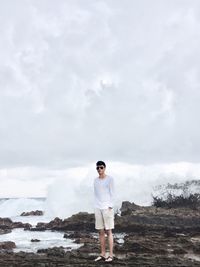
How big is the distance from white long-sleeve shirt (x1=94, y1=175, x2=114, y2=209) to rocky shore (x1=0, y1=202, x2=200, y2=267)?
4.18 feet

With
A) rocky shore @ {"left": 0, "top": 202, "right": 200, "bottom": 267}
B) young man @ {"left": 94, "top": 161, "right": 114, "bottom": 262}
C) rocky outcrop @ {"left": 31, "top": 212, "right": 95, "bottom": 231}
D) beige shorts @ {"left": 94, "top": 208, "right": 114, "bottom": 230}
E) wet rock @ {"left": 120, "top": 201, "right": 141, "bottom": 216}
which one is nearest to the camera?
young man @ {"left": 94, "top": 161, "right": 114, "bottom": 262}

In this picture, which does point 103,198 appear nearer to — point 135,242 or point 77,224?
point 135,242

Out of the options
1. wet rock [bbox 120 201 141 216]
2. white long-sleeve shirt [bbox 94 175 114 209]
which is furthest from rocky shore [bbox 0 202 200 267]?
white long-sleeve shirt [bbox 94 175 114 209]

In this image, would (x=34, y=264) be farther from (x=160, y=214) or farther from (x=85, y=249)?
(x=160, y=214)

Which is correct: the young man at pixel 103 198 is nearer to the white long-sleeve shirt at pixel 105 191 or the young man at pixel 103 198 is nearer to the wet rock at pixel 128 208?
the white long-sleeve shirt at pixel 105 191

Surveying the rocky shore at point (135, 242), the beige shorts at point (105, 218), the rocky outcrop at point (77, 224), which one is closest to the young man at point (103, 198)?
Answer: the beige shorts at point (105, 218)

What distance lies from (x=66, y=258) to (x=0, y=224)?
20.1 meters

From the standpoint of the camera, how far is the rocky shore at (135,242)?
39.5 feet

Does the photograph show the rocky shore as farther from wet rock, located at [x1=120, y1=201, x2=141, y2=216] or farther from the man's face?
the man's face

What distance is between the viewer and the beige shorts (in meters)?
11.3

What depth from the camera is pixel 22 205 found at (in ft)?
207

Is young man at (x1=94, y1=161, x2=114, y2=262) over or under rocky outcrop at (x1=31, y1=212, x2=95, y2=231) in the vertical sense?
under

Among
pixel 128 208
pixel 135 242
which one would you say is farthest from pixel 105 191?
pixel 128 208

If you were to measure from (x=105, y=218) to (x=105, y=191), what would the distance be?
619 millimetres
